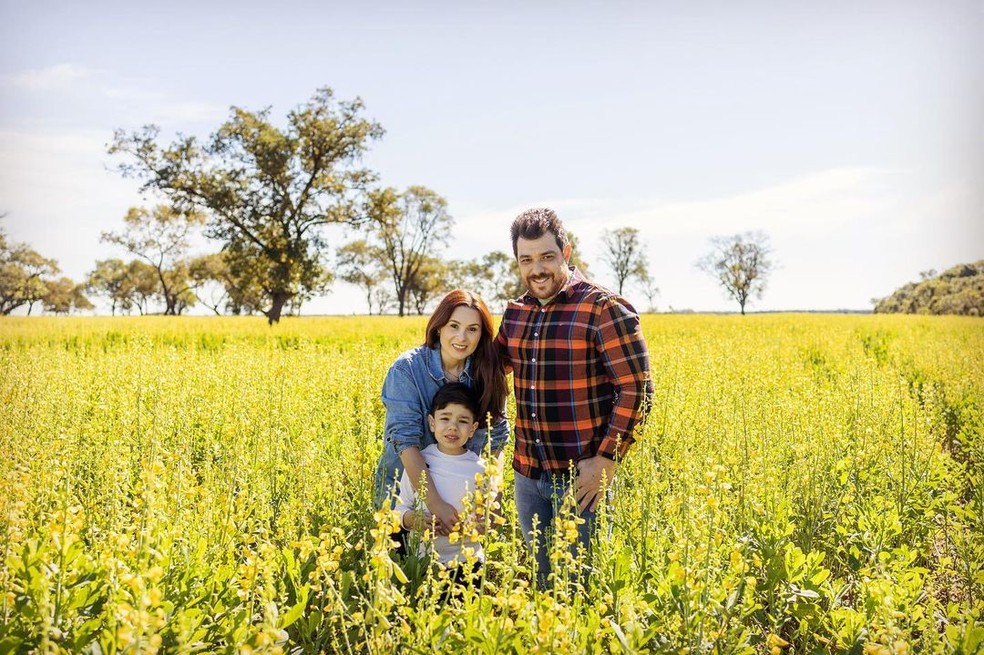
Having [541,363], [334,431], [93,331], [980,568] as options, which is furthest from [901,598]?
[93,331]

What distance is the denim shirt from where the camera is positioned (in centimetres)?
349

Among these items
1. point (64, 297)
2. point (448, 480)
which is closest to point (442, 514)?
point (448, 480)

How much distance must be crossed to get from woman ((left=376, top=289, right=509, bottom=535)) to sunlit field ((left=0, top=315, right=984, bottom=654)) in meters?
0.41

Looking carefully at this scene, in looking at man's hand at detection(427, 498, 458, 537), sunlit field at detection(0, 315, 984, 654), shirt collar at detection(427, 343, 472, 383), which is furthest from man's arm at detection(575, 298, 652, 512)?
shirt collar at detection(427, 343, 472, 383)

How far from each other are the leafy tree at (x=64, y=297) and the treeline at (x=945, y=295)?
2538 inches

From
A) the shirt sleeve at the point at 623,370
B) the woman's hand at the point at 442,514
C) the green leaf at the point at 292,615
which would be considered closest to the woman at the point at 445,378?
the woman's hand at the point at 442,514

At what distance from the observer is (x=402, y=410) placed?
11.5ft

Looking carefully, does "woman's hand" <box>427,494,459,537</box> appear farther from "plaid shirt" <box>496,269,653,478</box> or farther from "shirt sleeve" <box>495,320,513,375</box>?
"shirt sleeve" <box>495,320,513,375</box>

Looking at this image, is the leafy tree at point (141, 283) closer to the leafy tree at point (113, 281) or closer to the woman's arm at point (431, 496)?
the leafy tree at point (113, 281)

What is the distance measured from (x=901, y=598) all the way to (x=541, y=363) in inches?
70.4

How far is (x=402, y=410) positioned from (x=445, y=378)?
320mm

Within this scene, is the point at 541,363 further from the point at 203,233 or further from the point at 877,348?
the point at 203,233

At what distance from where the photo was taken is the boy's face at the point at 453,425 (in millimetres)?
3467

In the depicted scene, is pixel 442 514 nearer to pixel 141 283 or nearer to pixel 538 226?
pixel 538 226
